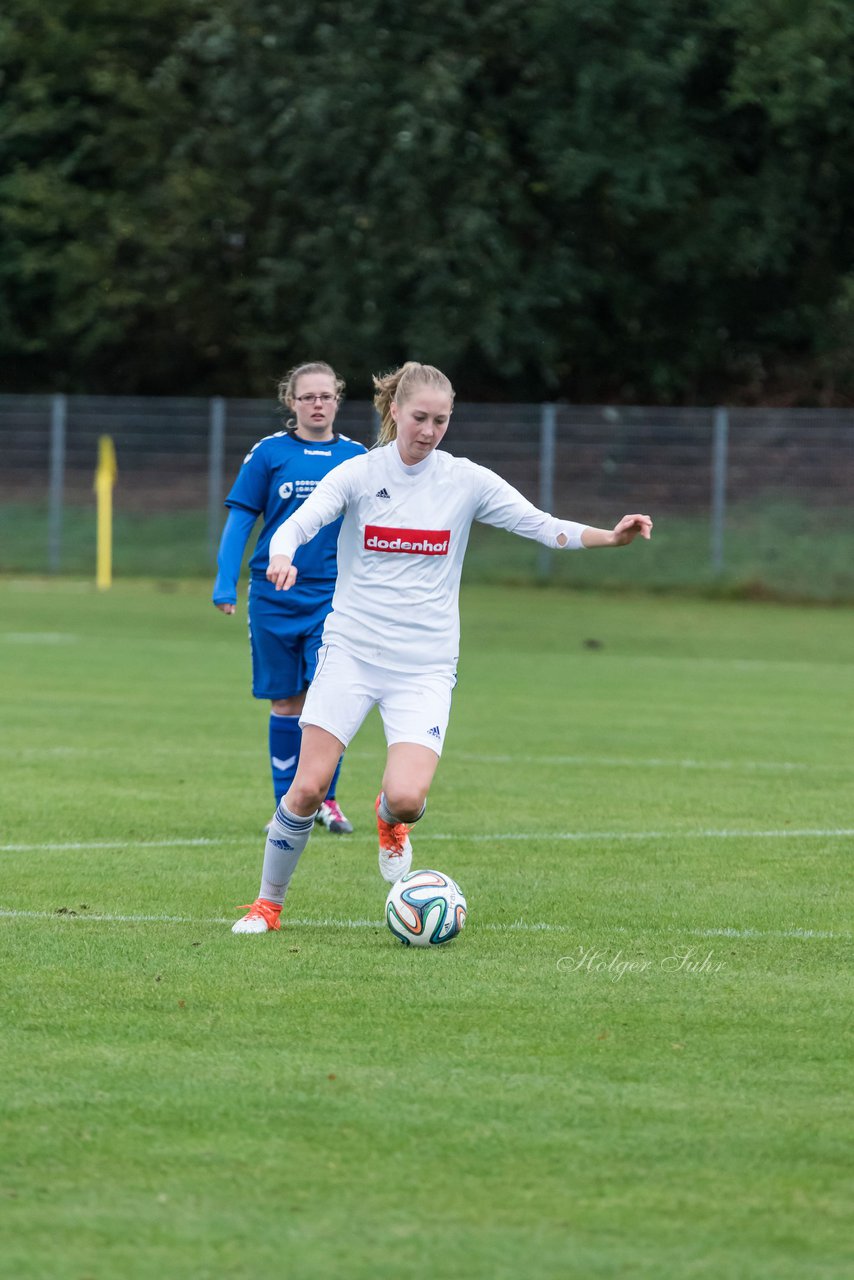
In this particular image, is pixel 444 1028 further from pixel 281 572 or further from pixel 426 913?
pixel 281 572

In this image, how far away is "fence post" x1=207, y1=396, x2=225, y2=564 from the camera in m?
31.6

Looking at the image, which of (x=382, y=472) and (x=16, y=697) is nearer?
(x=382, y=472)

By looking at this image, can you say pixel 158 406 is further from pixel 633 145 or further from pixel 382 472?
pixel 382 472

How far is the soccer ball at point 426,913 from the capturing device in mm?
6676

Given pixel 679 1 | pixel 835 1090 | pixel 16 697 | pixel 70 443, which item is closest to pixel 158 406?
pixel 70 443

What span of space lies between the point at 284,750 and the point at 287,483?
125cm

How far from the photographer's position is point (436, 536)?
709 cm

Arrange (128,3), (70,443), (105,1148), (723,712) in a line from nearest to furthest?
(105,1148) → (723,712) → (70,443) → (128,3)

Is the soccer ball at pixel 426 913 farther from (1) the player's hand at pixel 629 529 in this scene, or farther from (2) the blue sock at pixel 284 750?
(2) the blue sock at pixel 284 750

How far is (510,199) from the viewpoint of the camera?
33781 mm

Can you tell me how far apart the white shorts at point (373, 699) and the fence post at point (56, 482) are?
25530mm

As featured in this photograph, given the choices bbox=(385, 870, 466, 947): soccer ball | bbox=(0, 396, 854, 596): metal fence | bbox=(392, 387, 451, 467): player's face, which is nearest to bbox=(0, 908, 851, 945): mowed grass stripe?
bbox=(385, 870, 466, 947): soccer ball

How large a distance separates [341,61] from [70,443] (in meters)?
7.87

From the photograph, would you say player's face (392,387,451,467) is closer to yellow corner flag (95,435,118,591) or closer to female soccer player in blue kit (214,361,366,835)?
female soccer player in blue kit (214,361,366,835)
